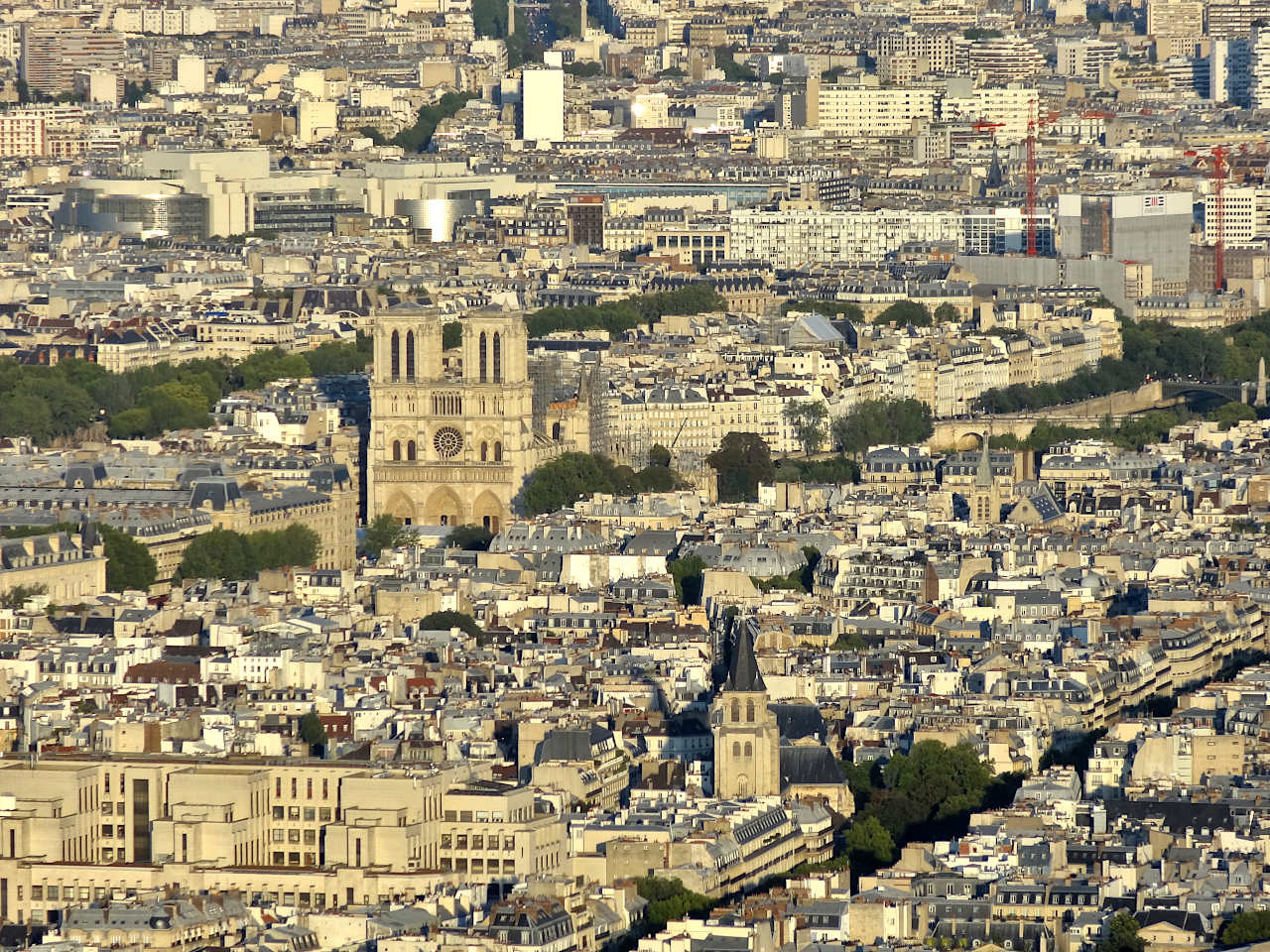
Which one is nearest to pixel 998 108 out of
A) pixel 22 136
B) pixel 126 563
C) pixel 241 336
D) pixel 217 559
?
Result: pixel 22 136

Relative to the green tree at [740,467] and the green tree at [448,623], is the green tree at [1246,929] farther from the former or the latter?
the green tree at [740,467]

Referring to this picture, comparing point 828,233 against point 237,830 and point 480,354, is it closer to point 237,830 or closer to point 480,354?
point 480,354

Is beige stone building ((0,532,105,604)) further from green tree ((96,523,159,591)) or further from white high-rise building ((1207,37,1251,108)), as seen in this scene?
white high-rise building ((1207,37,1251,108))

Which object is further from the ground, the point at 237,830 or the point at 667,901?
the point at 237,830

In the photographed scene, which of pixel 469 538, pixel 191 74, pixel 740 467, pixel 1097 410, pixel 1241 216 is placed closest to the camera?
pixel 469 538

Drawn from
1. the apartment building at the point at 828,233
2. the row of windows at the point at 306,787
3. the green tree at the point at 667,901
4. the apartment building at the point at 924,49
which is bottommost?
the green tree at the point at 667,901

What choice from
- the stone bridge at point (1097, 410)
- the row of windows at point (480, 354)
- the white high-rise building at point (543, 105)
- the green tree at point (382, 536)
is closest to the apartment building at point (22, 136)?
the white high-rise building at point (543, 105)

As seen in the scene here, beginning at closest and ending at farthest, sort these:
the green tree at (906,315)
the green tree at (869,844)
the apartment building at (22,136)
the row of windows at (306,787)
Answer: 1. the green tree at (869,844)
2. the row of windows at (306,787)
3. the green tree at (906,315)
4. the apartment building at (22,136)

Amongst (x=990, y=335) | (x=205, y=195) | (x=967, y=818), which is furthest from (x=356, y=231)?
(x=967, y=818)

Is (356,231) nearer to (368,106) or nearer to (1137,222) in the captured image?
(1137,222)
